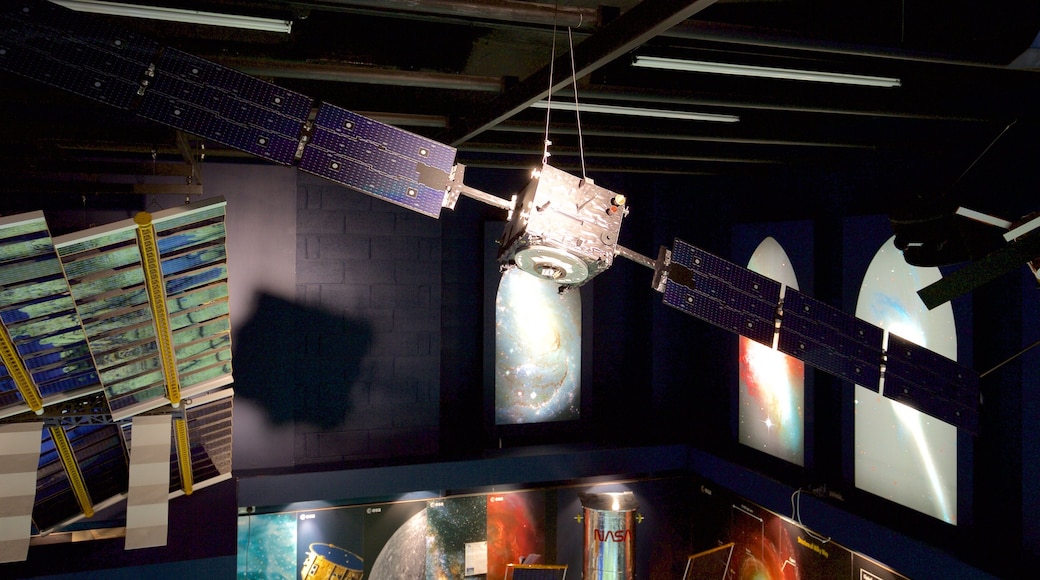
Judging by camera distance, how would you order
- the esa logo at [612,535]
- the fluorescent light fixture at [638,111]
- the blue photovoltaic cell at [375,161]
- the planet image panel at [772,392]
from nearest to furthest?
the blue photovoltaic cell at [375,161], the fluorescent light fixture at [638,111], the planet image panel at [772,392], the esa logo at [612,535]

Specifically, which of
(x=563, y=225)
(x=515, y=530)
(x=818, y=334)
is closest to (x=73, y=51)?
(x=563, y=225)

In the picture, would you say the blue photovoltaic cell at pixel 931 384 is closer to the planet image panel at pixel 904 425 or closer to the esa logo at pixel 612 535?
the planet image panel at pixel 904 425

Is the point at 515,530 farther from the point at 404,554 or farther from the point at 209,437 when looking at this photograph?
the point at 209,437

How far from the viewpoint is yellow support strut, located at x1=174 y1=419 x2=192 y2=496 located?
3932 millimetres

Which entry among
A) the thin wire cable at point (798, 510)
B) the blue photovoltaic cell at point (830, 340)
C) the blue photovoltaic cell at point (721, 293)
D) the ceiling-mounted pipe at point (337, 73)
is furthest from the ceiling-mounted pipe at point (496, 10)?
the thin wire cable at point (798, 510)

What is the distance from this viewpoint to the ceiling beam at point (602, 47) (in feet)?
6.57

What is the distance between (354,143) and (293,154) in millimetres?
225

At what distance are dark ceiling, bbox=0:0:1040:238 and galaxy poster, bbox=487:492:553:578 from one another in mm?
2975

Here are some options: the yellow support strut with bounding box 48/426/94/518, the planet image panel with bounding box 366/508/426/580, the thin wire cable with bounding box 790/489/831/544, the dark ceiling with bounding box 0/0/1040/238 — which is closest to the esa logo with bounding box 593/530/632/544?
the thin wire cable with bounding box 790/489/831/544

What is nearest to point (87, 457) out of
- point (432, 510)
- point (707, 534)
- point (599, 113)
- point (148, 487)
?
point (148, 487)

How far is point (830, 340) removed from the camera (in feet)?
10.5

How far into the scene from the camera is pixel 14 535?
11.1ft

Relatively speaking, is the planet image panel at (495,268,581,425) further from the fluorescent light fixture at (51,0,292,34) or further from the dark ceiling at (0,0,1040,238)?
the fluorescent light fixture at (51,0,292,34)

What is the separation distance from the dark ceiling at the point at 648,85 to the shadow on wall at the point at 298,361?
52.3 inches
